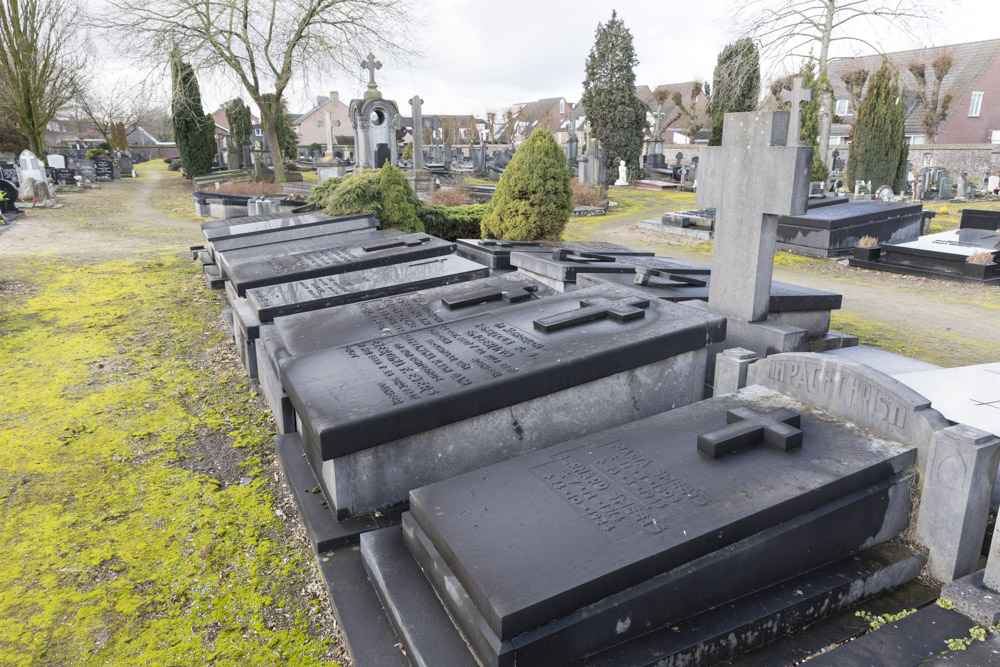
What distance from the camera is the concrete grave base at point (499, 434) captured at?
329 cm

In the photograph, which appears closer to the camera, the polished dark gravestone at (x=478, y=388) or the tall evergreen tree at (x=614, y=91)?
the polished dark gravestone at (x=478, y=388)

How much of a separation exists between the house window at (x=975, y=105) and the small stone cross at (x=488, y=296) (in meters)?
41.5

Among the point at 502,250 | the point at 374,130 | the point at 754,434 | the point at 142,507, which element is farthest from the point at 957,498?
the point at 374,130

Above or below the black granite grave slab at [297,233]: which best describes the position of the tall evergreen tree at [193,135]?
above

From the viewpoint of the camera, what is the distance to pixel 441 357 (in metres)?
3.77

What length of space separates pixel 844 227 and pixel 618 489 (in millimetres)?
11466

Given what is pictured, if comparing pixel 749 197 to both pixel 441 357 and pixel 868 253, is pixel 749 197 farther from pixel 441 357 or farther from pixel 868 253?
pixel 868 253

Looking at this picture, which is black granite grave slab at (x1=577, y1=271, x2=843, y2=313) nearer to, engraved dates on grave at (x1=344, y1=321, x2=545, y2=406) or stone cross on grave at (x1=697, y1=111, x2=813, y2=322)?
stone cross on grave at (x1=697, y1=111, x2=813, y2=322)

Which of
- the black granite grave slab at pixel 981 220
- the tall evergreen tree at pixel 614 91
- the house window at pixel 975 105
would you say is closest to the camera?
the black granite grave slab at pixel 981 220

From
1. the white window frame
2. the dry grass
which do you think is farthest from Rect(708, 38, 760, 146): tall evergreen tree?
the dry grass

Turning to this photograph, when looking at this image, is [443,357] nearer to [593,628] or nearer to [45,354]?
[593,628]

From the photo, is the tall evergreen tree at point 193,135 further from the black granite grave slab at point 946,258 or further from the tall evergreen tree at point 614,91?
the black granite grave slab at point 946,258

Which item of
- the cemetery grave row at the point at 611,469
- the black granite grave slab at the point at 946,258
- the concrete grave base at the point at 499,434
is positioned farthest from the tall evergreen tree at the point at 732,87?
the concrete grave base at the point at 499,434


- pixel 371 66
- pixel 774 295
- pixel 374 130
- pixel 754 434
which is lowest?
pixel 754 434
